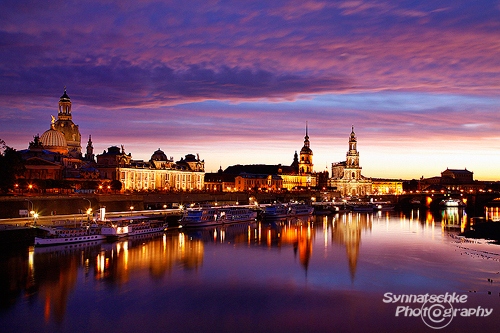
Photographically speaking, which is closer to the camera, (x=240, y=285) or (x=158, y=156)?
(x=240, y=285)

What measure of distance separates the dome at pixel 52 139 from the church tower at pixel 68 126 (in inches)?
321

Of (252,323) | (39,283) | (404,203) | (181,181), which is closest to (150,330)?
(252,323)

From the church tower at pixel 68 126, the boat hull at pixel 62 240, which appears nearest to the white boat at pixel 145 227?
the boat hull at pixel 62 240

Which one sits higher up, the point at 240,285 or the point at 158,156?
the point at 158,156

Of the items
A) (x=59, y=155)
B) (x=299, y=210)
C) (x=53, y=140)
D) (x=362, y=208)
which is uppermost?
(x=53, y=140)

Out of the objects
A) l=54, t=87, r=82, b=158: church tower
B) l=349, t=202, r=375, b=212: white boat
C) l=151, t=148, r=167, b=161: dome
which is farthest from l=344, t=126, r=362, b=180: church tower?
l=54, t=87, r=82, b=158: church tower

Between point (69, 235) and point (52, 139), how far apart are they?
71.0 meters

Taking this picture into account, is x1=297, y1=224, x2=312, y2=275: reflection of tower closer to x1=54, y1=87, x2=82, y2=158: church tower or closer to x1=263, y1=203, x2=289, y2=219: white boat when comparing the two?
x1=263, y1=203, x2=289, y2=219: white boat

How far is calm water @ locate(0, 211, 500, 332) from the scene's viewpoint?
27578mm

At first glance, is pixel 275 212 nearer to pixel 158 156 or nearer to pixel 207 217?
pixel 207 217

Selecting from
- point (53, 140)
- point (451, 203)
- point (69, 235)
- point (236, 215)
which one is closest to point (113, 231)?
point (69, 235)

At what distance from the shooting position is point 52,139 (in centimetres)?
11575

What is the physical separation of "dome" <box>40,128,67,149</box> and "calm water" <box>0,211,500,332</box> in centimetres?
6620

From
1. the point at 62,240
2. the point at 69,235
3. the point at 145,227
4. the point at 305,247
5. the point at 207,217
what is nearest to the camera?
the point at 62,240
